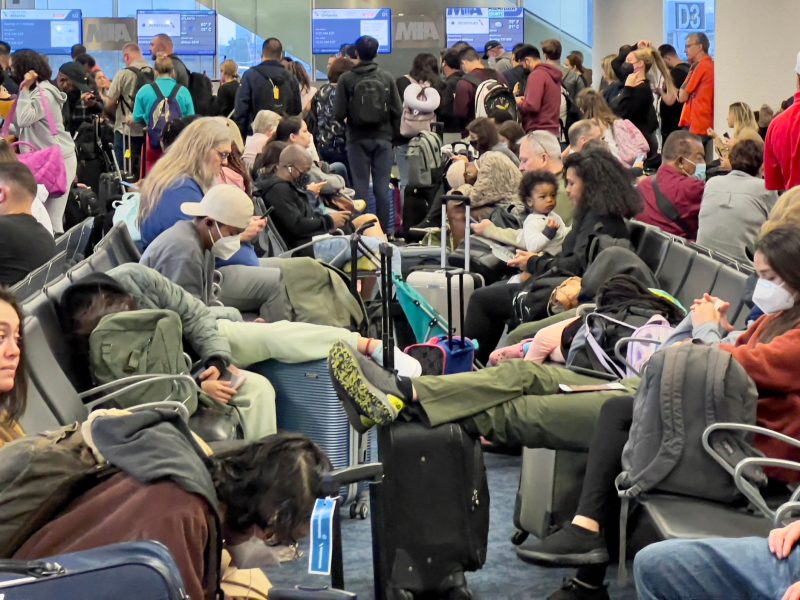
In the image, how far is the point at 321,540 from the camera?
8.17 ft

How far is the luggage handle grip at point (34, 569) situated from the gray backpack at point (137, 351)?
190cm

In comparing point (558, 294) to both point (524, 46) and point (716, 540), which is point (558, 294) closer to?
point (716, 540)

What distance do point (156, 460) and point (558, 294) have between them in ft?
11.3

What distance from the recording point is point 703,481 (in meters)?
3.46

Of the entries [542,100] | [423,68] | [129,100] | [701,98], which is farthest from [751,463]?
[129,100]

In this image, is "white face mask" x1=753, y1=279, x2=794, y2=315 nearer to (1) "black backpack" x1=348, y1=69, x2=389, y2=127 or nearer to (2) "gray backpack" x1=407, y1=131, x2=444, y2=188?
(1) "black backpack" x1=348, y1=69, x2=389, y2=127

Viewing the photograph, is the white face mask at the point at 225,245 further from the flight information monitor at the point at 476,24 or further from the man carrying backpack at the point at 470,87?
the flight information monitor at the point at 476,24

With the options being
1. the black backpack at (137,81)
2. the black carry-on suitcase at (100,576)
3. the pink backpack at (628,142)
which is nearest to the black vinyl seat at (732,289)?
the black carry-on suitcase at (100,576)

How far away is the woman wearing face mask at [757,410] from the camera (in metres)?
3.52

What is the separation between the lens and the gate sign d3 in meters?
19.7

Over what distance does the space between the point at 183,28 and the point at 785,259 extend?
1675 centimetres

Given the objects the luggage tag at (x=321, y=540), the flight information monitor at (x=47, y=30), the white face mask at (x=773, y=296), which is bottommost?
the luggage tag at (x=321, y=540)

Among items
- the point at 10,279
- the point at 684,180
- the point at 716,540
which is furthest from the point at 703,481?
the point at 684,180

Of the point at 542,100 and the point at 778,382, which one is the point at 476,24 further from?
the point at 778,382
